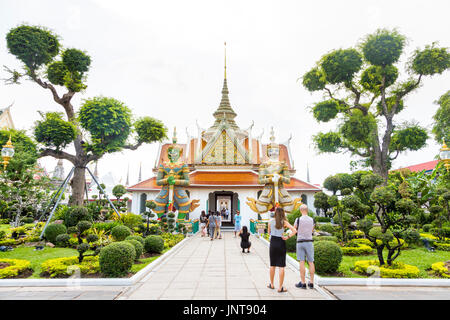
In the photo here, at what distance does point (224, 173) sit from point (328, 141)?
854 centimetres

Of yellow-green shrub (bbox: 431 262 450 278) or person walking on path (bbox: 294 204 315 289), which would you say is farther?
yellow-green shrub (bbox: 431 262 450 278)

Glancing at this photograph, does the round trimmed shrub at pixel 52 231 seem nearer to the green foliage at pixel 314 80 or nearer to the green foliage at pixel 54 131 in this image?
the green foliage at pixel 54 131

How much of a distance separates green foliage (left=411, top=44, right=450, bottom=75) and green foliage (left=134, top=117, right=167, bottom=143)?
15656 millimetres

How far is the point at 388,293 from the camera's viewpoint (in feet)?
17.0

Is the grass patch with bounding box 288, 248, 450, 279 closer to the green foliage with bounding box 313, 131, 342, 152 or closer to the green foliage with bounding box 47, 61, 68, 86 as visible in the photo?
the green foliage with bounding box 313, 131, 342, 152

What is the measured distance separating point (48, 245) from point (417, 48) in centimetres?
2164

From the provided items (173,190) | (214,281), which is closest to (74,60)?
(173,190)

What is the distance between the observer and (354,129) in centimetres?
1606

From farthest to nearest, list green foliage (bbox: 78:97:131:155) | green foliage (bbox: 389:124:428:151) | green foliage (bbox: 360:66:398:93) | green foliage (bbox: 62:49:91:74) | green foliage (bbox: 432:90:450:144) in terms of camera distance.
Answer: green foliage (bbox: 432:90:450:144) < green foliage (bbox: 389:124:428:151) < green foliage (bbox: 360:66:398:93) < green foliage (bbox: 62:49:91:74) < green foliage (bbox: 78:97:131:155)

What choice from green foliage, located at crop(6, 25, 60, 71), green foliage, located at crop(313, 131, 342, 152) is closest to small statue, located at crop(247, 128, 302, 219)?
green foliage, located at crop(313, 131, 342, 152)

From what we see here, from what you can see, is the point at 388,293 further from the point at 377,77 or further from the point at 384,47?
the point at 377,77

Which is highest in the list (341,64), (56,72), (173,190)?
(341,64)

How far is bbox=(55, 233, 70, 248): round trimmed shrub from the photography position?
9422 mm

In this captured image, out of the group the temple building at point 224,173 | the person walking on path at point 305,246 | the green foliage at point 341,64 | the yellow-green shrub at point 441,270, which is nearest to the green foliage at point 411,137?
the green foliage at point 341,64
